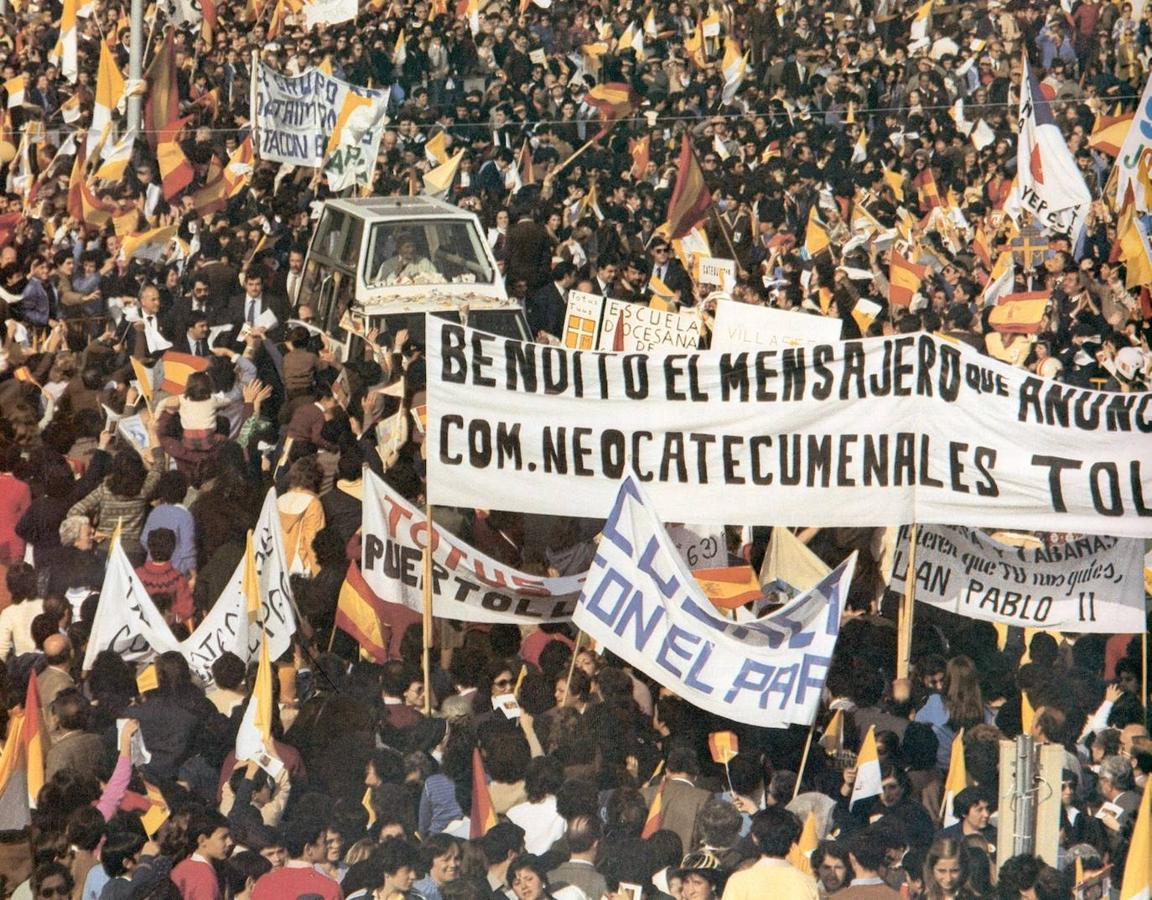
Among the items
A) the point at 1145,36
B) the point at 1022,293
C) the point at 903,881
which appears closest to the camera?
the point at 903,881

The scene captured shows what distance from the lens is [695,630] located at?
9.98m

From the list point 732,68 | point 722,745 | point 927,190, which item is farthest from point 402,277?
point 732,68

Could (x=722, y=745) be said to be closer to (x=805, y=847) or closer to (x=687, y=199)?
(x=805, y=847)

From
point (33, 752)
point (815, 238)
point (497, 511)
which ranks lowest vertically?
point (815, 238)

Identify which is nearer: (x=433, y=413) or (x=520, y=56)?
(x=433, y=413)

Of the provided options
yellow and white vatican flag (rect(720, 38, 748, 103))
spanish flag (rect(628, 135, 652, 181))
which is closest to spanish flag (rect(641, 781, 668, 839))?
spanish flag (rect(628, 135, 652, 181))

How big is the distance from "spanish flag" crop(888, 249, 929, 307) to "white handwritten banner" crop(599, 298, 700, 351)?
2439mm

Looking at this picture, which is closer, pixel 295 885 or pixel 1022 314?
pixel 295 885

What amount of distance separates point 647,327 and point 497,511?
3.78 meters

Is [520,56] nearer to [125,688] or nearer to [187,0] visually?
[187,0]

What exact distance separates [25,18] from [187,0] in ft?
5.42

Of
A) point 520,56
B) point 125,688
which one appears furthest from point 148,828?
point 520,56

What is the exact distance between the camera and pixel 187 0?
79.5 feet

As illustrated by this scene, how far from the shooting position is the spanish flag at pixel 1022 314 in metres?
16.4
